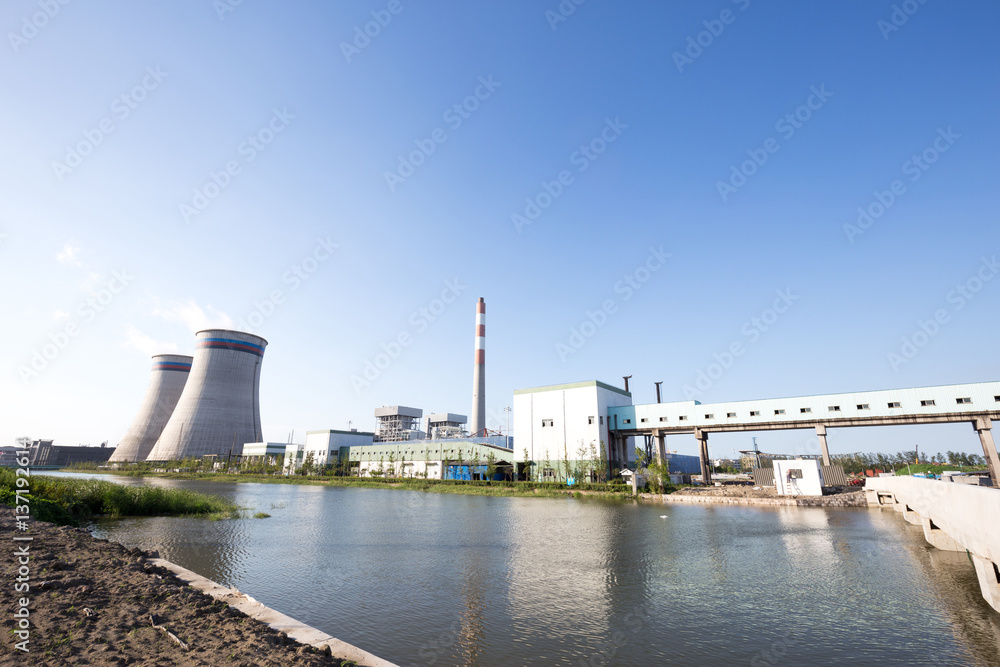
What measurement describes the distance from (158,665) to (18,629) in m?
2.40

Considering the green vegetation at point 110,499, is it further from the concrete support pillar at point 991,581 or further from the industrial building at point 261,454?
the industrial building at point 261,454

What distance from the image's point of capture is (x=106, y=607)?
6.93 m

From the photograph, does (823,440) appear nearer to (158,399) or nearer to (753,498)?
(753,498)

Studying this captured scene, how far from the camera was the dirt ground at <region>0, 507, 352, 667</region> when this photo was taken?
17.7 ft

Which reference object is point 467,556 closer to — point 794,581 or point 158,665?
point 794,581

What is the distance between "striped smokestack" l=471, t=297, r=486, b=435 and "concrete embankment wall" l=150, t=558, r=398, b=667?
59.7 metres

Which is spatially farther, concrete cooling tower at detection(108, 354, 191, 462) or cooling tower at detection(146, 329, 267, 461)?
concrete cooling tower at detection(108, 354, 191, 462)

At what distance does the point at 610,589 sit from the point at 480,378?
2344 inches

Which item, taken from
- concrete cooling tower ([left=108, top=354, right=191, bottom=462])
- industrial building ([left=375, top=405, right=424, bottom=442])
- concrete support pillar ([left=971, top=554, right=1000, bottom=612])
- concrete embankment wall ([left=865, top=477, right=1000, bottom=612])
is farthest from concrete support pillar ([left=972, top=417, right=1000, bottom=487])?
concrete cooling tower ([left=108, top=354, right=191, bottom=462])

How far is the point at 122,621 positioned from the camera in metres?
6.41

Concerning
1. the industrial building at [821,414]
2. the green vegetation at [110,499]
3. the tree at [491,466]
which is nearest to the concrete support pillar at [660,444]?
the industrial building at [821,414]

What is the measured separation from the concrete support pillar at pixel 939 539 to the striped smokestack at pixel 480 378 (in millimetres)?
56327

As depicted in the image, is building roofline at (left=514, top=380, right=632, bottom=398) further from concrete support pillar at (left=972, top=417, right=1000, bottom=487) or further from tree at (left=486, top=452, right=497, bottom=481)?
concrete support pillar at (left=972, top=417, right=1000, bottom=487)

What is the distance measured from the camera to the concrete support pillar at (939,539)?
46.6ft
